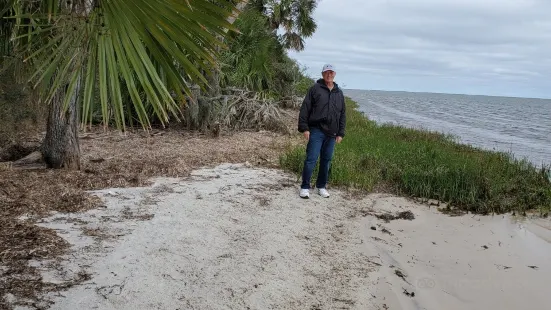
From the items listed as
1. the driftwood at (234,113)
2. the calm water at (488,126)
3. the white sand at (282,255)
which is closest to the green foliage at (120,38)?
the white sand at (282,255)

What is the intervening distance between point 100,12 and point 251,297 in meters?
2.31

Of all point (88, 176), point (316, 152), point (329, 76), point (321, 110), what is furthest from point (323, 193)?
point (88, 176)

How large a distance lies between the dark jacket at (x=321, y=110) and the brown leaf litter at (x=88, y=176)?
227 cm

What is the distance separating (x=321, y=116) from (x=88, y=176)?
3.44m

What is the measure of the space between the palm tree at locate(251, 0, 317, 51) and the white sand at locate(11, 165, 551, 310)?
18.3 m

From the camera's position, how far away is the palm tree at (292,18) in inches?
927

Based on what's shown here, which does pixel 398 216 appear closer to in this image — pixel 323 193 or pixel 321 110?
pixel 323 193

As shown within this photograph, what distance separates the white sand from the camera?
3623 mm

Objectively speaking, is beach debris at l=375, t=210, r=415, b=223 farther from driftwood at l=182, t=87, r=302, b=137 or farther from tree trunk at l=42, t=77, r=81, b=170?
driftwood at l=182, t=87, r=302, b=137

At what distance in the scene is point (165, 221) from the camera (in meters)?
5.06

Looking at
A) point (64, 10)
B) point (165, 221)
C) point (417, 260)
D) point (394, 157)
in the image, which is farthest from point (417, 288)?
point (394, 157)

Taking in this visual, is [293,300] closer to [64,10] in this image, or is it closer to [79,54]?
[79,54]

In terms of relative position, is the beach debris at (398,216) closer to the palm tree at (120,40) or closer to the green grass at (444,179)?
the green grass at (444,179)

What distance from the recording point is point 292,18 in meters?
25.6
